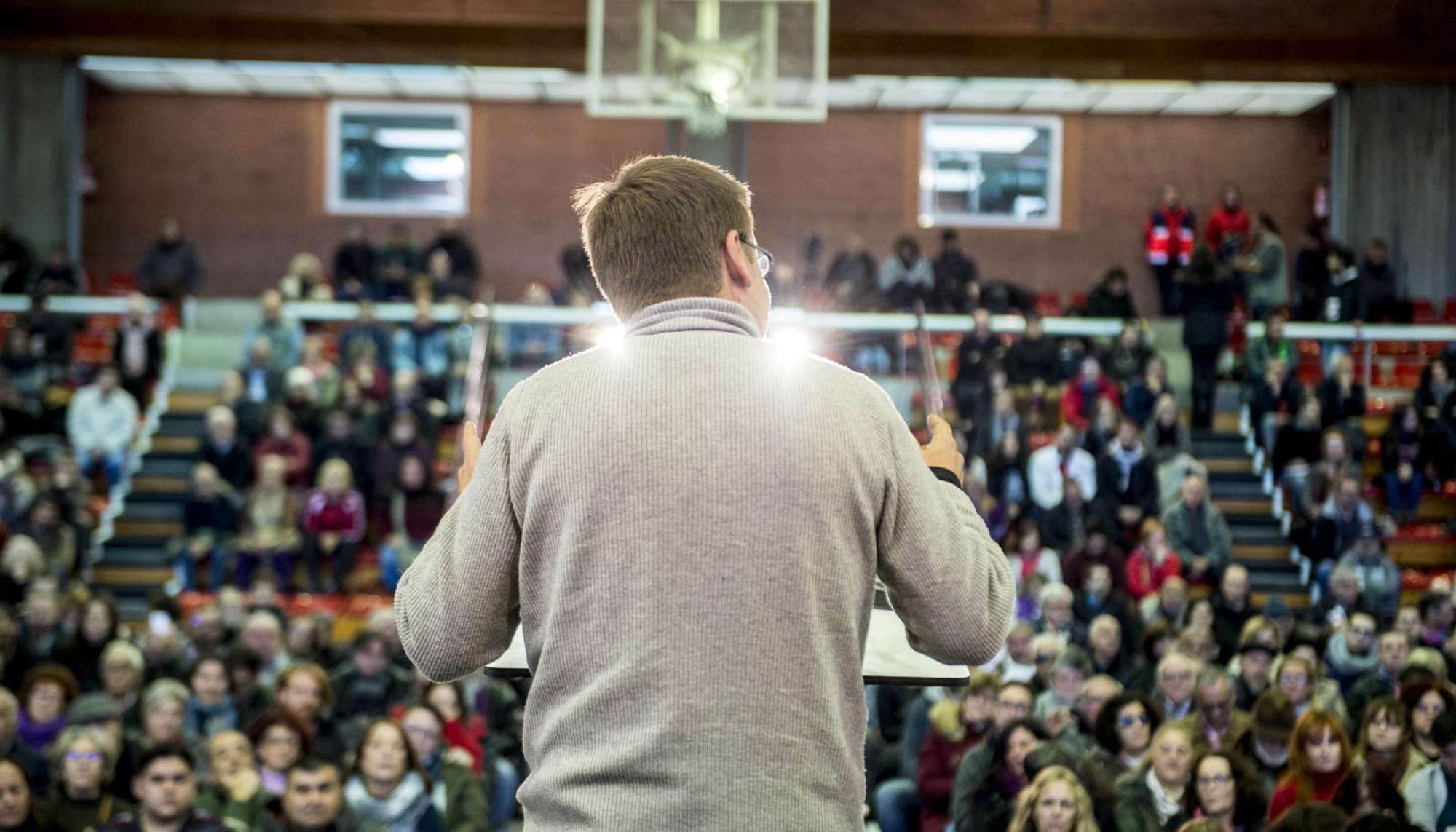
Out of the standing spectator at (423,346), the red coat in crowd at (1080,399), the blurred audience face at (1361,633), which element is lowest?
the blurred audience face at (1361,633)

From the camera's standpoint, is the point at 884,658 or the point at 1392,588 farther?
the point at 1392,588

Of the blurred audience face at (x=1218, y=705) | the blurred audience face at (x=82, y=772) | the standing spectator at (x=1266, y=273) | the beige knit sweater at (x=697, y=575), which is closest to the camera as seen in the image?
the beige knit sweater at (x=697, y=575)

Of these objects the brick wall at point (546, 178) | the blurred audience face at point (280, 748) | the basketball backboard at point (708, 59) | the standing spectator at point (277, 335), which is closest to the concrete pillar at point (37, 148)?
the brick wall at point (546, 178)

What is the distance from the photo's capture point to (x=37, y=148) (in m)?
16.6

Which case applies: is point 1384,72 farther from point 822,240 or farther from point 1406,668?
point 1406,668

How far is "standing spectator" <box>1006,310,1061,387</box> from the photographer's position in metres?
12.7

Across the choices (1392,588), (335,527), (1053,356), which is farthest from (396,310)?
(1392,588)

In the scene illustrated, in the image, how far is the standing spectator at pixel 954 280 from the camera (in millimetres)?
15219

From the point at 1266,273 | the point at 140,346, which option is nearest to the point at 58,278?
the point at 140,346

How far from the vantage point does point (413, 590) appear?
6.18 feet

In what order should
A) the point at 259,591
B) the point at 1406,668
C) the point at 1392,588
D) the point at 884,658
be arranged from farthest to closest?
the point at 1392,588, the point at 259,591, the point at 1406,668, the point at 884,658

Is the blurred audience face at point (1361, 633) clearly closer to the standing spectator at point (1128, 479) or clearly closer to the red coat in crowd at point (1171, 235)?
the standing spectator at point (1128, 479)

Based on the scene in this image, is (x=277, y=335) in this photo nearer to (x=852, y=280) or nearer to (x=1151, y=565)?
(x=852, y=280)

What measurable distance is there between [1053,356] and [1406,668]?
17.8 ft
